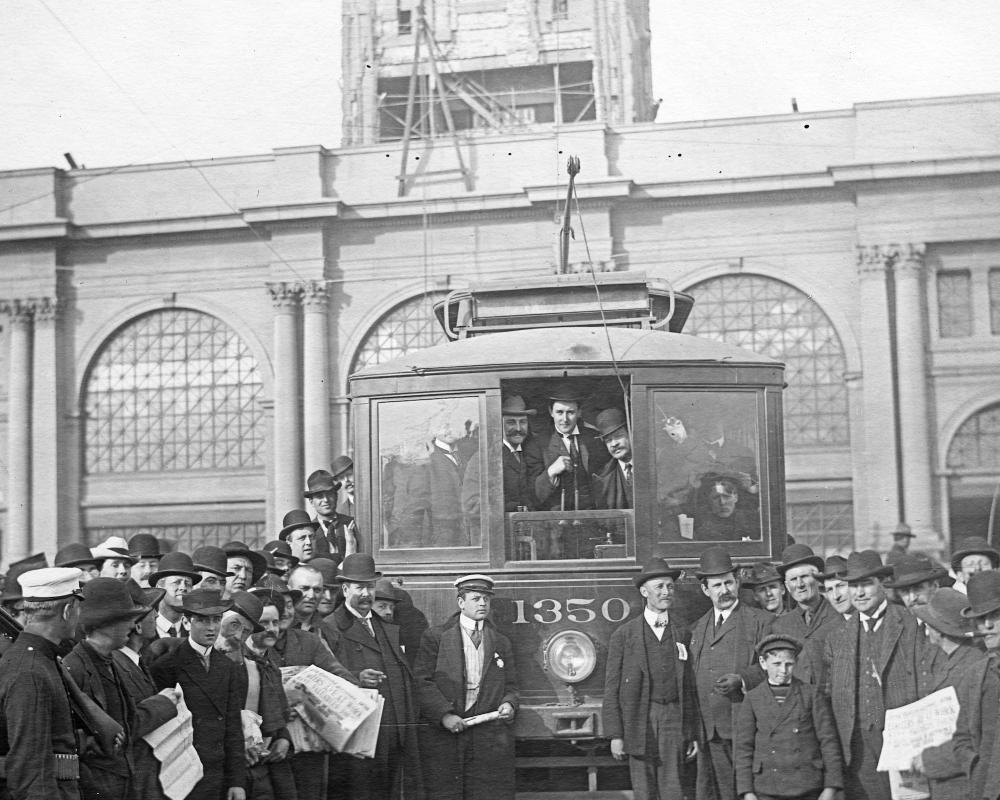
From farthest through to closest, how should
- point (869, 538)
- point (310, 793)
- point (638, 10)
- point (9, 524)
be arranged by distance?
point (638, 10) → point (9, 524) → point (869, 538) → point (310, 793)

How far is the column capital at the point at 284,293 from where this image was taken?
27109 mm

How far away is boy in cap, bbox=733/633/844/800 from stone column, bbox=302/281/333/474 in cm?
2061

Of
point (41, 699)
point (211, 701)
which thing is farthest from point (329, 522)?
point (41, 699)

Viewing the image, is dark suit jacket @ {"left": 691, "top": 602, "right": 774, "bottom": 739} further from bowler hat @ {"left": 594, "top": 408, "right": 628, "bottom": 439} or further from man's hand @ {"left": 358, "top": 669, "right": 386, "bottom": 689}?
man's hand @ {"left": 358, "top": 669, "right": 386, "bottom": 689}

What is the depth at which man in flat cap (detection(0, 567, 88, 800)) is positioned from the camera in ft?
14.2

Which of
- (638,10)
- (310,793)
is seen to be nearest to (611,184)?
(638,10)

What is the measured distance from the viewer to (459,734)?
6988 millimetres

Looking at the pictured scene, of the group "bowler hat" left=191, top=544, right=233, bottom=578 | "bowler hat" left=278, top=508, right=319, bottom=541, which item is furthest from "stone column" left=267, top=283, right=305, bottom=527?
"bowler hat" left=191, top=544, right=233, bottom=578

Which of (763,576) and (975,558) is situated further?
(975,558)

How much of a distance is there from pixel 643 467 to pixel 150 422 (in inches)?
813

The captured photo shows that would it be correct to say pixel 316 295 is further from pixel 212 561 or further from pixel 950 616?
pixel 950 616

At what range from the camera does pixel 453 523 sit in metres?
7.94

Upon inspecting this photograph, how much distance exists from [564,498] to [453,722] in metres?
1.84

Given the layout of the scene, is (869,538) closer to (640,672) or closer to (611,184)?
(611,184)
